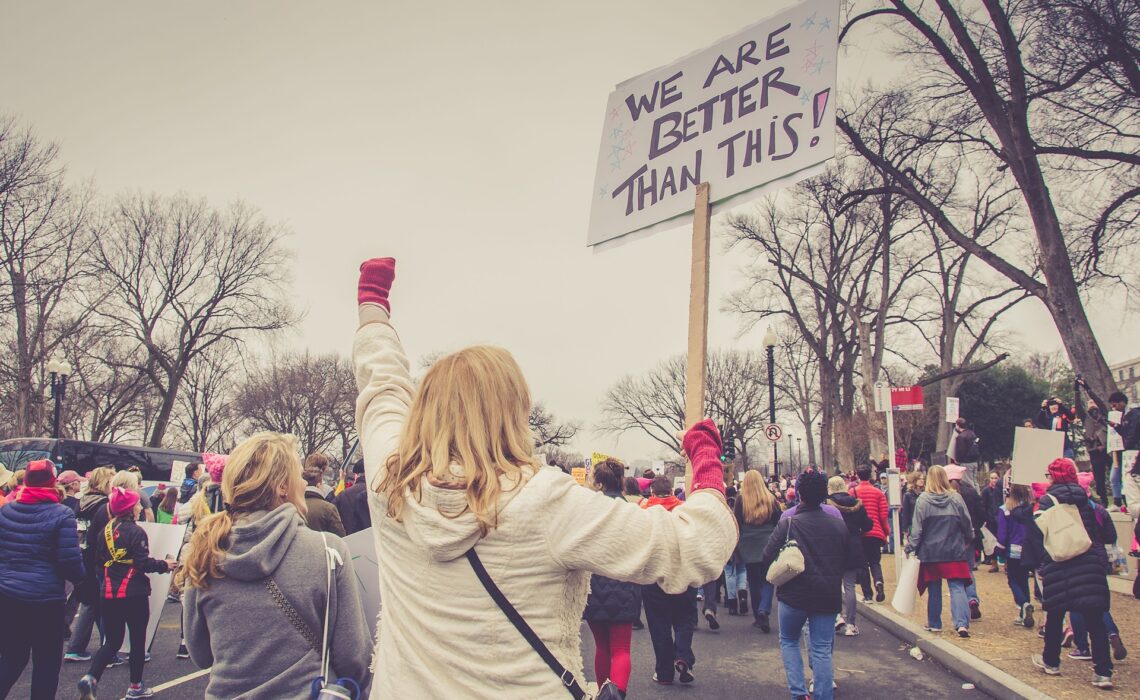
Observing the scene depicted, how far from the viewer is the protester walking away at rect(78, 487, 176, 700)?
20.1ft

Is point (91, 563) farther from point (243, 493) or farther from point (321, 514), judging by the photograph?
point (243, 493)

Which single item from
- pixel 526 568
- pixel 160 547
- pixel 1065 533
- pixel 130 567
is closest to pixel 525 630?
pixel 526 568

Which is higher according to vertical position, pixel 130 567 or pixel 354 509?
pixel 354 509

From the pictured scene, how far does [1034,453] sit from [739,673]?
590cm

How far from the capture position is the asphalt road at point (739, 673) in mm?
6742

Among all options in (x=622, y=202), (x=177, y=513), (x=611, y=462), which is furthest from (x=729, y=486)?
(x=622, y=202)

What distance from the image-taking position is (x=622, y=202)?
3529mm

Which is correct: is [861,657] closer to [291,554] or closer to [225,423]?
[291,554]

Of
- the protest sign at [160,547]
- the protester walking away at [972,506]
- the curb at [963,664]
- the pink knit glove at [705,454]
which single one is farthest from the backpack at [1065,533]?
the protest sign at [160,547]

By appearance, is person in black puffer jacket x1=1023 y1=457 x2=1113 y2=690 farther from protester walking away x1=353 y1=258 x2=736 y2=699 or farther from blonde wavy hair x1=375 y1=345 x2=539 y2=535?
blonde wavy hair x1=375 y1=345 x2=539 y2=535

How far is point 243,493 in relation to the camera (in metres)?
2.96

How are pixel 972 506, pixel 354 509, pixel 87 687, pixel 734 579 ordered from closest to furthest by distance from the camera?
pixel 87 687 < pixel 354 509 < pixel 972 506 < pixel 734 579

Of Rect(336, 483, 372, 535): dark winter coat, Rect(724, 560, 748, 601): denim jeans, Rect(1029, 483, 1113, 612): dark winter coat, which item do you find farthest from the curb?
Rect(336, 483, 372, 535): dark winter coat

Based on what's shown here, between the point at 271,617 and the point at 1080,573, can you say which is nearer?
the point at 271,617
